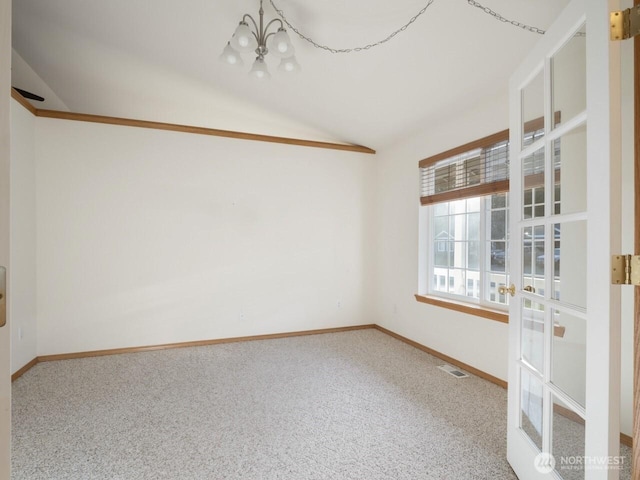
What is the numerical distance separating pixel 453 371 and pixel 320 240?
218cm

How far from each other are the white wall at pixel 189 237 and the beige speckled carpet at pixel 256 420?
531 mm

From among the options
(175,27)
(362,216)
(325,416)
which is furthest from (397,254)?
(175,27)

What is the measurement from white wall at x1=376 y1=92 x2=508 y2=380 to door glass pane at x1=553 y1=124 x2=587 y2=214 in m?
1.64

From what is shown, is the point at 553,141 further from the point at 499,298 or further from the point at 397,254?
the point at 397,254

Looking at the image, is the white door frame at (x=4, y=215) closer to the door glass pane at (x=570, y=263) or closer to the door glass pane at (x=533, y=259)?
the door glass pane at (x=570, y=263)

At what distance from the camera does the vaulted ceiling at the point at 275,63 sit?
224 centimetres

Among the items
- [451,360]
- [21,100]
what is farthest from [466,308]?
[21,100]

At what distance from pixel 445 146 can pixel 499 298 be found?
1.57m

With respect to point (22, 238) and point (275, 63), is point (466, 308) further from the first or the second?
point (22, 238)

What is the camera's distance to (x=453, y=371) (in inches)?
122

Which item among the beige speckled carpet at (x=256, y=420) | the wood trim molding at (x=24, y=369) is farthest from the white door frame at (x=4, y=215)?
the wood trim molding at (x=24, y=369)

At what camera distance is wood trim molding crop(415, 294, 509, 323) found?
279cm

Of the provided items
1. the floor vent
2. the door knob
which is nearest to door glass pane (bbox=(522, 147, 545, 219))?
the door knob

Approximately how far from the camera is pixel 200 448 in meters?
1.95
